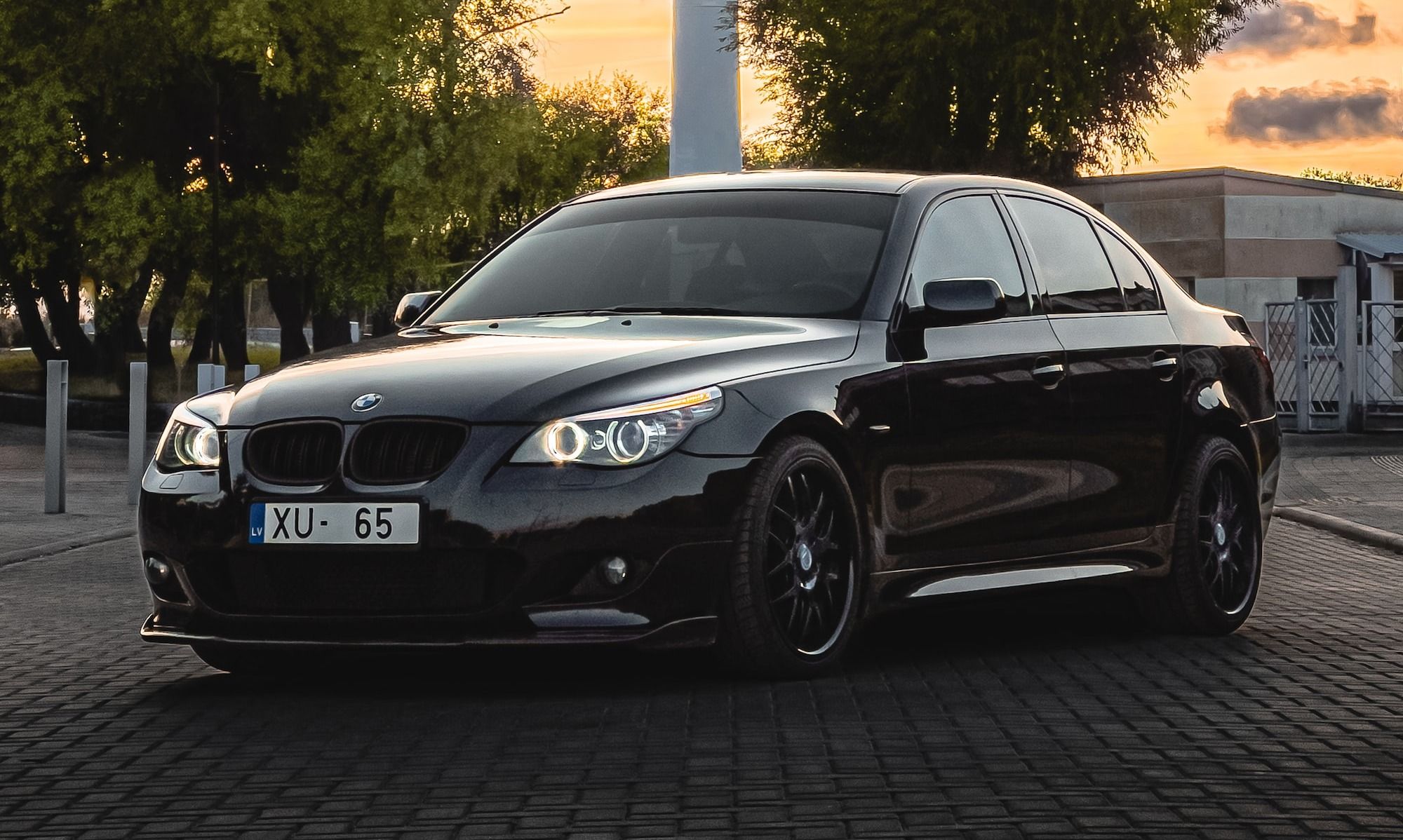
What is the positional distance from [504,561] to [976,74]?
129 feet

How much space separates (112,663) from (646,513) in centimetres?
238

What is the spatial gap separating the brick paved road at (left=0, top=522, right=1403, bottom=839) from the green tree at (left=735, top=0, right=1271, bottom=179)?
3626cm

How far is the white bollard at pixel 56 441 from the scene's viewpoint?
53.4ft

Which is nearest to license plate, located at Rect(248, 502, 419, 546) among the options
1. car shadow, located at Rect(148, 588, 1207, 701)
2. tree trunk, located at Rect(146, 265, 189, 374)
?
car shadow, located at Rect(148, 588, 1207, 701)

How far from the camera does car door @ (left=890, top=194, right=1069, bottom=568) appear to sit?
7.47 meters

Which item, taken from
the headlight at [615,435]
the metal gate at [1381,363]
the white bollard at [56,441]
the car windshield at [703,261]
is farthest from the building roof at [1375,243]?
the headlight at [615,435]

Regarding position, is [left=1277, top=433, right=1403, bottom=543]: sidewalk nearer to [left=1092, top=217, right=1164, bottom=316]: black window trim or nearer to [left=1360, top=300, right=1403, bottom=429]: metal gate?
[left=1360, top=300, right=1403, bottom=429]: metal gate

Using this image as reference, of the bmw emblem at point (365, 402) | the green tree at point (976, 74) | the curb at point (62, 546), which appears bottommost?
the curb at point (62, 546)

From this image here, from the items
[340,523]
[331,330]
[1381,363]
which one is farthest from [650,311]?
[331,330]

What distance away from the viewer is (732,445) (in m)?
6.62

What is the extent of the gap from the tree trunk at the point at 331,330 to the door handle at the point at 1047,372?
40.5 meters

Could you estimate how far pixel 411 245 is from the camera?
40500 mm

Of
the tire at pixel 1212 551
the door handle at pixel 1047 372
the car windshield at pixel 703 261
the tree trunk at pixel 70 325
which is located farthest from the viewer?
the tree trunk at pixel 70 325

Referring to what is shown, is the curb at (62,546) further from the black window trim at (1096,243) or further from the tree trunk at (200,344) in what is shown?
the tree trunk at (200,344)
